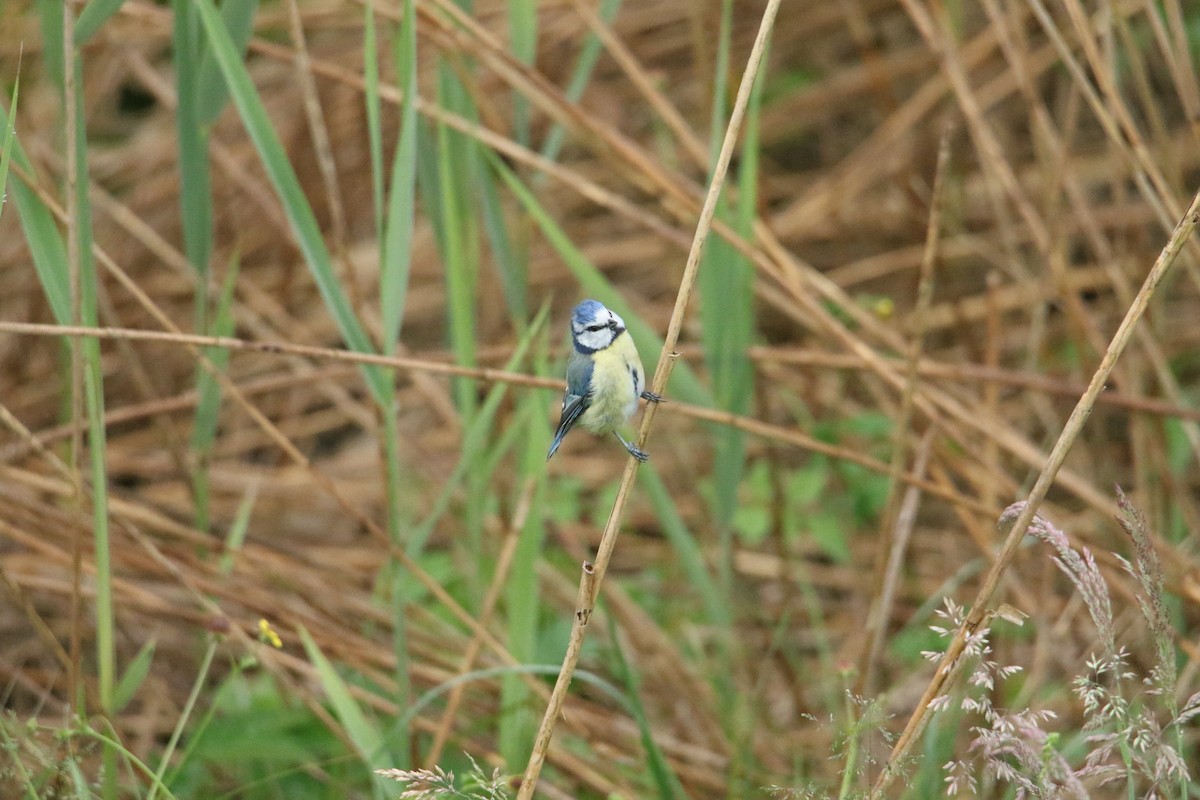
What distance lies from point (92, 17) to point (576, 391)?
1014 mm

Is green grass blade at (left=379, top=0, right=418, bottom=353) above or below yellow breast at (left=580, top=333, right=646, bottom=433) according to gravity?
above

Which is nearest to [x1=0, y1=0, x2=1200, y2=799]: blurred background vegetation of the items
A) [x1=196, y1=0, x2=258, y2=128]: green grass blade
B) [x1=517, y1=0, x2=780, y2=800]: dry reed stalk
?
[x1=196, y1=0, x2=258, y2=128]: green grass blade

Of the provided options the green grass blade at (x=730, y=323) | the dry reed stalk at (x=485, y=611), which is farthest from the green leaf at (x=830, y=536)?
the dry reed stalk at (x=485, y=611)

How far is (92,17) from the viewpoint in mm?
1960

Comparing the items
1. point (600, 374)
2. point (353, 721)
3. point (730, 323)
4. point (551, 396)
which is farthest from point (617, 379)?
point (551, 396)

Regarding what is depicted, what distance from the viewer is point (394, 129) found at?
14.9 ft

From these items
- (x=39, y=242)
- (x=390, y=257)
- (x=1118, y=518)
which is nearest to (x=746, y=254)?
(x=390, y=257)

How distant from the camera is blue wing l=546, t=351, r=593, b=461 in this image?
6.41ft

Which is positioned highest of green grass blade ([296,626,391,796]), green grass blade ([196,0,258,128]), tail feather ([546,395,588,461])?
green grass blade ([196,0,258,128])

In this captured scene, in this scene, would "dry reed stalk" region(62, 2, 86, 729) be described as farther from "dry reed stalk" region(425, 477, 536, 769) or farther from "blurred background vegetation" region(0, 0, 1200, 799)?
"dry reed stalk" region(425, 477, 536, 769)

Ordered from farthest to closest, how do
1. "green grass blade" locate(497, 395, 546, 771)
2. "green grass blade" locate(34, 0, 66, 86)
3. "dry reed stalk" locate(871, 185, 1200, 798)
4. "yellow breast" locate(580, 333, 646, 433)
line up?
"green grass blade" locate(497, 395, 546, 771), "green grass blade" locate(34, 0, 66, 86), "yellow breast" locate(580, 333, 646, 433), "dry reed stalk" locate(871, 185, 1200, 798)

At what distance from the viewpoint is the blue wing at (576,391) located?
1.95m

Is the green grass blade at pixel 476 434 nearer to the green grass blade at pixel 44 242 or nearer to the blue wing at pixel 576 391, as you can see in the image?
the blue wing at pixel 576 391

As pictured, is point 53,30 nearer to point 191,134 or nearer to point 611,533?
point 191,134
